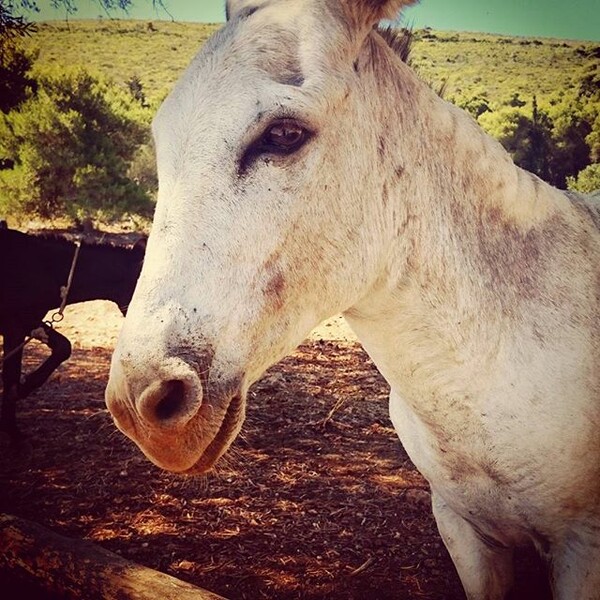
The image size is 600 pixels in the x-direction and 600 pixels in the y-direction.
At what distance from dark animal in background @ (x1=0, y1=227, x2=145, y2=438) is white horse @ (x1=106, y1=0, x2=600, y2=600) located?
3.73 metres

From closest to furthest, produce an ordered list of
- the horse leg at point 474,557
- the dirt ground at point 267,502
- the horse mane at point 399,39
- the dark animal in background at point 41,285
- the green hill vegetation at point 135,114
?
1. the horse mane at point 399,39
2. the horse leg at point 474,557
3. the dirt ground at point 267,502
4. the dark animal in background at point 41,285
5. the green hill vegetation at point 135,114

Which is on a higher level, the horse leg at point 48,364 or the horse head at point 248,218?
the horse head at point 248,218

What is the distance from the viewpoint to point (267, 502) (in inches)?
127

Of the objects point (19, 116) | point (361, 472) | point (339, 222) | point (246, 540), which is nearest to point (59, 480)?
point (246, 540)

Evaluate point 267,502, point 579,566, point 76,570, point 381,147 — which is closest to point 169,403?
point 381,147

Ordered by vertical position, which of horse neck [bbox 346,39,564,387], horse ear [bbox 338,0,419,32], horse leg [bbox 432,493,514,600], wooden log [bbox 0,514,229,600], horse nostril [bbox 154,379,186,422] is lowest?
wooden log [bbox 0,514,229,600]

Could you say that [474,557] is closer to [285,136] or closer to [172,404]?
[172,404]

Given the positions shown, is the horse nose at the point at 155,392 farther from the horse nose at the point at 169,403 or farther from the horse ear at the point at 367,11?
the horse ear at the point at 367,11

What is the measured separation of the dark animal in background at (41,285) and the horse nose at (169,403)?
3838 millimetres

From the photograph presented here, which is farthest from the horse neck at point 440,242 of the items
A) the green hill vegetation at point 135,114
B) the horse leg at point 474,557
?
the green hill vegetation at point 135,114

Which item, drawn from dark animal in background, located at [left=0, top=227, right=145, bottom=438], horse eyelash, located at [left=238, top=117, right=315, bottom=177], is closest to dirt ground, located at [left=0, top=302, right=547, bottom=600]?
dark animal in background, located at [left=0, top=227, right=145, bottom=438]

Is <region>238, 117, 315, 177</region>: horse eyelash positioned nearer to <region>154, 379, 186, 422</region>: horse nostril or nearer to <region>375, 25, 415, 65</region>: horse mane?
<region>154, 379, 186, 422</region>: horse nostril

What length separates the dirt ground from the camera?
251cm

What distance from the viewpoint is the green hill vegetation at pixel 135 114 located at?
37.6 feet
